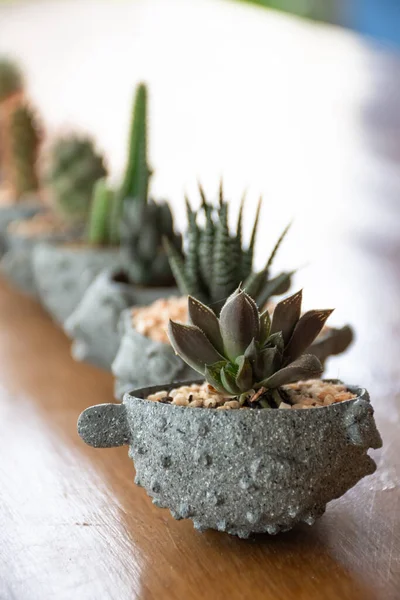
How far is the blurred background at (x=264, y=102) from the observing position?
381cm

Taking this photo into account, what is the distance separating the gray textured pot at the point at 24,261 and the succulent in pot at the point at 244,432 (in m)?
1.40

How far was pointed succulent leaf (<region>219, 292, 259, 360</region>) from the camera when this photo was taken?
112cm

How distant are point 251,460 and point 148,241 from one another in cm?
96

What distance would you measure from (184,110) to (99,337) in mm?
2883

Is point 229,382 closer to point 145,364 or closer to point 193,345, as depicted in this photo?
point 193,345

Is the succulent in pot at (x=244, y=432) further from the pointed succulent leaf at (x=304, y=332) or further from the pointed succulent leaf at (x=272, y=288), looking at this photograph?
the pointed succulent leaf at (x=272, y=288)

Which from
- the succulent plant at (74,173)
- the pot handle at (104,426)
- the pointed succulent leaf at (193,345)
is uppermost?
the succulent plant at (74,173)

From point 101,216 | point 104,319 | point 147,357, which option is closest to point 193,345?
point 147,357

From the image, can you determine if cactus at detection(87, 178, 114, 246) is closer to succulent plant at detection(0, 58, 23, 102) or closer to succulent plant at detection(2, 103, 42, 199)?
succulent plant at detection(2, 103, 42, 199)

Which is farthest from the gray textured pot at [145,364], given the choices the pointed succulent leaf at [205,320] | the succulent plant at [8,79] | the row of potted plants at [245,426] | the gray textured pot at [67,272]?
the succulent plant at [8,79]

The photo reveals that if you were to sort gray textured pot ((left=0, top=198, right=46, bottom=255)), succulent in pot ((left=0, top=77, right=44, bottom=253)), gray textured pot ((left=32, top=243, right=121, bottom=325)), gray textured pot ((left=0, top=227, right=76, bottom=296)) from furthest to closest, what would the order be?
succulent in pot ((left=0, top=77, right=44, bottom=253)) → gray textured pot ((left=0, top=198, right=46, bottom=255)) → gray textured pot ((left=0, top=227, right=76, bottom=296)) → gray textured pot ((left=32, top=243, right=121, bottom=325))

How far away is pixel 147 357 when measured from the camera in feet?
5.22

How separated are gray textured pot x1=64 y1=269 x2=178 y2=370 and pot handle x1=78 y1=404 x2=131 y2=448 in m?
0.69

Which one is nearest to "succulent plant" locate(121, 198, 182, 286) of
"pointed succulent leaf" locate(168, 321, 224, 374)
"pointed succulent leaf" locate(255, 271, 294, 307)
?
"pointed succulent leaf" locate(255, 271, 294, 307)
